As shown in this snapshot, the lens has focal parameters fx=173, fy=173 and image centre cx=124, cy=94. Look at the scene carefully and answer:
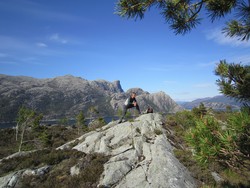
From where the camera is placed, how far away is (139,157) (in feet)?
44.0

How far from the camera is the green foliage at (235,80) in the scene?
380cm

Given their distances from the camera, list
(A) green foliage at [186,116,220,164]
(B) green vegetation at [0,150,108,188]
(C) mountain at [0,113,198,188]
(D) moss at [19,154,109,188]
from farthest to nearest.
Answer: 1. (B) green vegetation at [0,150,108,188]
2. (D) moss at [19,154,109,188]
3. (C) mountain at [0,113,198,188]
4. (A) green foliage at [186,116,220,164]

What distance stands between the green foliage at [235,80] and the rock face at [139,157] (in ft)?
26.0

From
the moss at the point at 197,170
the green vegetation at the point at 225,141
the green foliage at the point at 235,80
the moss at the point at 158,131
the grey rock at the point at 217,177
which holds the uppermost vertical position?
the green foliage at the point at 235,80

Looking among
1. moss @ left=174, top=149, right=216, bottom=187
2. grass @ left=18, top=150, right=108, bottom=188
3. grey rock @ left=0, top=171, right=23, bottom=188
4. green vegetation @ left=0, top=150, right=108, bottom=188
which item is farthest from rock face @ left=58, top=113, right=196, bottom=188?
grey rock @ left=0, top=171, right=23, bottom=188

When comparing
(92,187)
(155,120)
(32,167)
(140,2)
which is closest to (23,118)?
(32,167)

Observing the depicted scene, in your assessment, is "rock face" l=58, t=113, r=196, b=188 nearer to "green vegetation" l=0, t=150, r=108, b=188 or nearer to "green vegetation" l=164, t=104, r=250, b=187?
"green vegetation" l=0, t=150, r=108, b=188

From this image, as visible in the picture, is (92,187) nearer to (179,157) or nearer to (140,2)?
(179,157)

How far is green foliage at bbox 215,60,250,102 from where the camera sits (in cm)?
380

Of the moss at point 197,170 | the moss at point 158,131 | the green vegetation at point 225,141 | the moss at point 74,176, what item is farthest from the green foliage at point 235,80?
the moss at point 158,131

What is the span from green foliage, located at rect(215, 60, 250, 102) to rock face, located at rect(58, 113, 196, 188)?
7.93m

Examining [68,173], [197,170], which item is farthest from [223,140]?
[68,173]

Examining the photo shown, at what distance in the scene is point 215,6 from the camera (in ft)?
13.4

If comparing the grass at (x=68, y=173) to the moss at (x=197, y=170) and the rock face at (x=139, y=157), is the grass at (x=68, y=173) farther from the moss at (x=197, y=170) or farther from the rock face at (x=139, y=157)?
the moss at (x=197, y=170)
